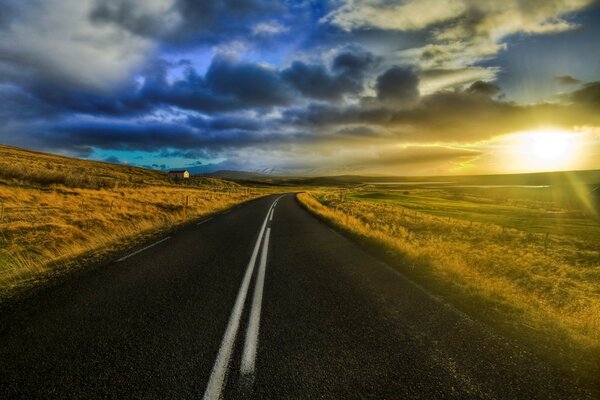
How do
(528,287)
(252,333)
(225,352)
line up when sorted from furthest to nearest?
(528,287) → (252,333) → (225,352)

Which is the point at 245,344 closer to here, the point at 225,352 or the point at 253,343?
the point at 253,343

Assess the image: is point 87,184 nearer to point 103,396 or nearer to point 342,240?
point 342,240

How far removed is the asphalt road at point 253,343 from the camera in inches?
124

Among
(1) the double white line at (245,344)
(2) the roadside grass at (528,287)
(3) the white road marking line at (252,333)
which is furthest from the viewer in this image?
(2) the roadside grass at (528,287)

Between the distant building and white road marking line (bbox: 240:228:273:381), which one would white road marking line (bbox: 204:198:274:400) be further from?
the distant building

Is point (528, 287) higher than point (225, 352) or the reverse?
the reverse

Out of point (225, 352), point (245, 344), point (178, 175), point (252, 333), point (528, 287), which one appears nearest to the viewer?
point (225, 352)

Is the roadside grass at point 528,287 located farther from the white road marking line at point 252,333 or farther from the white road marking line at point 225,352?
the white road marking line at point 225,352

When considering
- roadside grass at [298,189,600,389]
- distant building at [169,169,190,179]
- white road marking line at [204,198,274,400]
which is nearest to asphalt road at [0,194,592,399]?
white road marking line at [204,198,274,400]

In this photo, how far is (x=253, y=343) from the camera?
400 cm

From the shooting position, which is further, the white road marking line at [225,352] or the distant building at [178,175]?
the distant building at [178,175]

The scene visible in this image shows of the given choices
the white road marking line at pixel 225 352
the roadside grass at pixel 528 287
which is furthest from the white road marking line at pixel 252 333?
the roadside grass at pixel 528 287

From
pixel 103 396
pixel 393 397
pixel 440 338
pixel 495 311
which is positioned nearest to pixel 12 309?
pixel 103 396

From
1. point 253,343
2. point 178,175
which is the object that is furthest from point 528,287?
point 178,175
